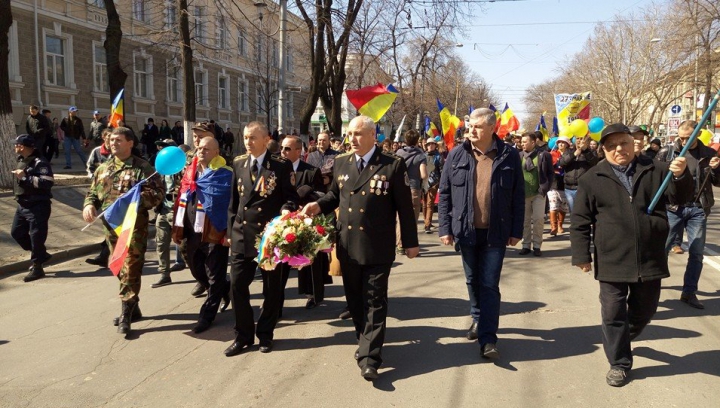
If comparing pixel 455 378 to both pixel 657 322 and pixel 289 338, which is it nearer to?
pixel 289 338

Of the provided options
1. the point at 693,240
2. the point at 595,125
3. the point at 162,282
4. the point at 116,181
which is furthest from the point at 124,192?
the point at 595,125

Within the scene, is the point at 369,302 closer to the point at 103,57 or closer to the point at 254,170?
the point at 254,170

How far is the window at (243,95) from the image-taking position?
128 ft

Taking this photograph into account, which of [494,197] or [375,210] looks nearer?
[375,210]

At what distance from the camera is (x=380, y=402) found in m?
3.77

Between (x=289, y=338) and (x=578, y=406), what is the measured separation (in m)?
2.46

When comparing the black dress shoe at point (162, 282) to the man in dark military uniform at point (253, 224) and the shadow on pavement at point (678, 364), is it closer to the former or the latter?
the man in dark military uniform at point (253, 224)

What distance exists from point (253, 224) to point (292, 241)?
1.67ft

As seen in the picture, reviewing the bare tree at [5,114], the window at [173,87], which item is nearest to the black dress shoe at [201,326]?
the bare tree at [5,114]

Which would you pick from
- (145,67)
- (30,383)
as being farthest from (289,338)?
(145,67)

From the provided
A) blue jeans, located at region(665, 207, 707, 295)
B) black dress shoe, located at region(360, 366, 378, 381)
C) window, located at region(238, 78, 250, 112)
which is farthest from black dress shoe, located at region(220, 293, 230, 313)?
window, located at region(238, 78, 250, 112)

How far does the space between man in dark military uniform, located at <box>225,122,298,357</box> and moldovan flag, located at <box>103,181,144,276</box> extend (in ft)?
3.39

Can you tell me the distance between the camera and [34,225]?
7391 millimetres

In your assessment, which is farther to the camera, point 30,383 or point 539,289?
point 539,289
